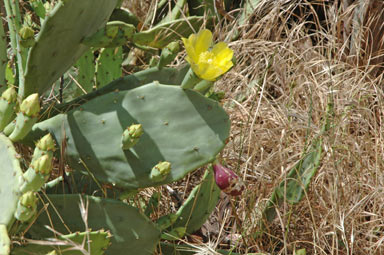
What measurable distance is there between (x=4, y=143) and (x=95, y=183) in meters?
0.34

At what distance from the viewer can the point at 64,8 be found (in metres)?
1.39

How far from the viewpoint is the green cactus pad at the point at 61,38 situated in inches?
55.6

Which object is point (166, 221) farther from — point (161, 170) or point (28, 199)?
point (28, 199)

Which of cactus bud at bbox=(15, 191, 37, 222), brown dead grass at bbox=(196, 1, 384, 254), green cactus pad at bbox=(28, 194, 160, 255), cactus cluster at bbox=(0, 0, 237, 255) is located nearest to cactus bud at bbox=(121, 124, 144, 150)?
cactus cluster at bbox=(0, 0, 237, 255)

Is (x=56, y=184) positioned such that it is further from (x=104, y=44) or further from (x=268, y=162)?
(x=268, y=162)

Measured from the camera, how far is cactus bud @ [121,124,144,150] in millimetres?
1372

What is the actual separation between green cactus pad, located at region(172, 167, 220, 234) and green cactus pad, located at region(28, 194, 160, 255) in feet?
0.68

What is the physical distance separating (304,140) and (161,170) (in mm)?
800

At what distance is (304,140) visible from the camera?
2084 mm

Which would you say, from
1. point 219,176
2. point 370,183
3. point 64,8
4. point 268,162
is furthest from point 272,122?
point 64,8

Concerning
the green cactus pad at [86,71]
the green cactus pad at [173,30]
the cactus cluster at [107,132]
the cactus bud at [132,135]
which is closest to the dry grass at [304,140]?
A: the green cactus pad at [173,30]

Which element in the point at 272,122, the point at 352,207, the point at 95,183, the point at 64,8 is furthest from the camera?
the point at 272,122

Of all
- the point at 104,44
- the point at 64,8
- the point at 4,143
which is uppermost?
the point at 64,8

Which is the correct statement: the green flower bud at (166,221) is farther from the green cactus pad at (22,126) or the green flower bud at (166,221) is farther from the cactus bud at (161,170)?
the green cactus pad at (22,126)
